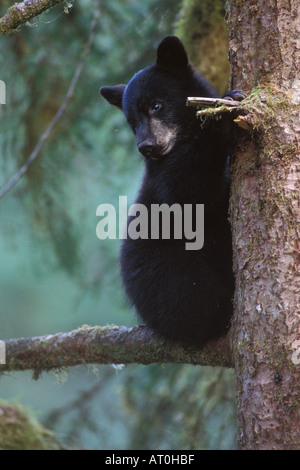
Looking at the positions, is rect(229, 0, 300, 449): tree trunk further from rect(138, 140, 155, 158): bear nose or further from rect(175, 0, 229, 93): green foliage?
rect(175, 0, 229, 93): green foliage

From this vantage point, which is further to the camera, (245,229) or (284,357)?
→ (245,229)

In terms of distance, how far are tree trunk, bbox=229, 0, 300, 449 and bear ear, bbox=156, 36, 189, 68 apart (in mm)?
1005

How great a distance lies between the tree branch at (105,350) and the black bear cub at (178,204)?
7 cm

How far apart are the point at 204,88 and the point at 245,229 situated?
4.85ft

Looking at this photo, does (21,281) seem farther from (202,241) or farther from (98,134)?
(202,241)

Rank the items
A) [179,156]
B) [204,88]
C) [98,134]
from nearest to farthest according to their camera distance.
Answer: [179,156], [204,88], [98,134]

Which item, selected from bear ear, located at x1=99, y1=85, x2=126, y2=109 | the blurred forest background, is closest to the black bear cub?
bear ear, located at x1=99, y1=85, x2=126, y2=109

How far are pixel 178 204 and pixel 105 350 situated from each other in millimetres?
855

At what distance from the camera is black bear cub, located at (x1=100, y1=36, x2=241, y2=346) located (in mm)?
2785

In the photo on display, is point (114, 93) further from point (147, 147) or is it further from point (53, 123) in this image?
point (147, 147)

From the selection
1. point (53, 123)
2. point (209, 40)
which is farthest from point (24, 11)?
point (209, 40)

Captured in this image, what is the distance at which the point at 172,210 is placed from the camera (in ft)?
10.0

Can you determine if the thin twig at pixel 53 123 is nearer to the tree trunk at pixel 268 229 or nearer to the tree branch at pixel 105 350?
the tree branch at pixel 105 350

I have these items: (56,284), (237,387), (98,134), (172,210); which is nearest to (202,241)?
(172,210)
